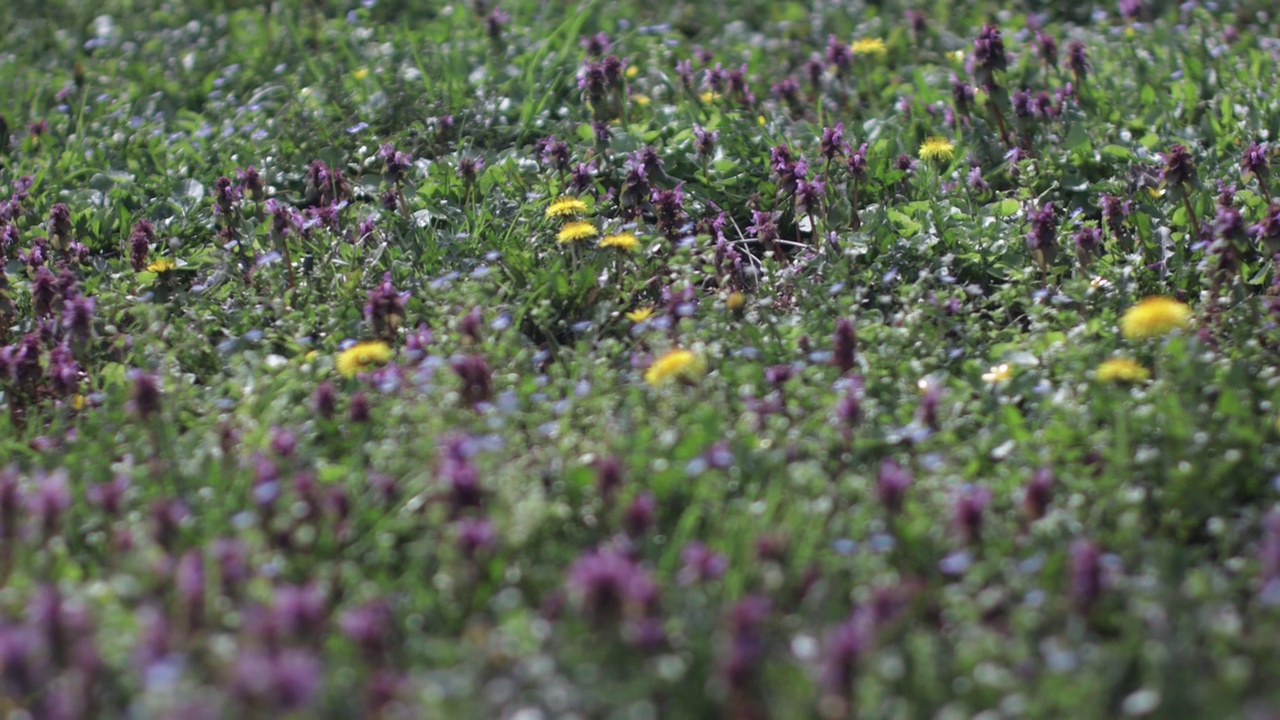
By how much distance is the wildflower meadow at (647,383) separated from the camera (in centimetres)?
236

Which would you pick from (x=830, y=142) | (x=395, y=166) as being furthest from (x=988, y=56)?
(x=395, y=166)

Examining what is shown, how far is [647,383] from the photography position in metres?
3.33

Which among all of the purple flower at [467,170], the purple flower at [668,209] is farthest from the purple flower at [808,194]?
the purple flower at [467,170]

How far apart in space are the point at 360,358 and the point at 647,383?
0.77 metres

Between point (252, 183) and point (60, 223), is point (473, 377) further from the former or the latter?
point (60, 223)

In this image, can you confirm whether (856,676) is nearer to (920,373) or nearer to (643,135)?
(920,373)

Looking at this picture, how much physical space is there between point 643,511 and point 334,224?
2.10m

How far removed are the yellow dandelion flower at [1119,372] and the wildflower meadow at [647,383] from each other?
29mm

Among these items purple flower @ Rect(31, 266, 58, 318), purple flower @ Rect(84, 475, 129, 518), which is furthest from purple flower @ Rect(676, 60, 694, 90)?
purple flower @ Rect(84, 475, 129, 518)

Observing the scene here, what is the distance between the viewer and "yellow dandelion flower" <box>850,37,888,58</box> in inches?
225

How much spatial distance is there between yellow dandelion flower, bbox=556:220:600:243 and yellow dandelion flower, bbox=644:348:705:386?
0.79 metres

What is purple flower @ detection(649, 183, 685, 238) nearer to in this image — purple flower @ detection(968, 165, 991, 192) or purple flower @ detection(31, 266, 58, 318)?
purple flower @ detection(968, 165, 991, 192)

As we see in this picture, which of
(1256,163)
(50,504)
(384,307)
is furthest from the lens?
(1256,163)

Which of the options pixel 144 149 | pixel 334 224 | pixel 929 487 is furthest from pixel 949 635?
pixel 144 149
